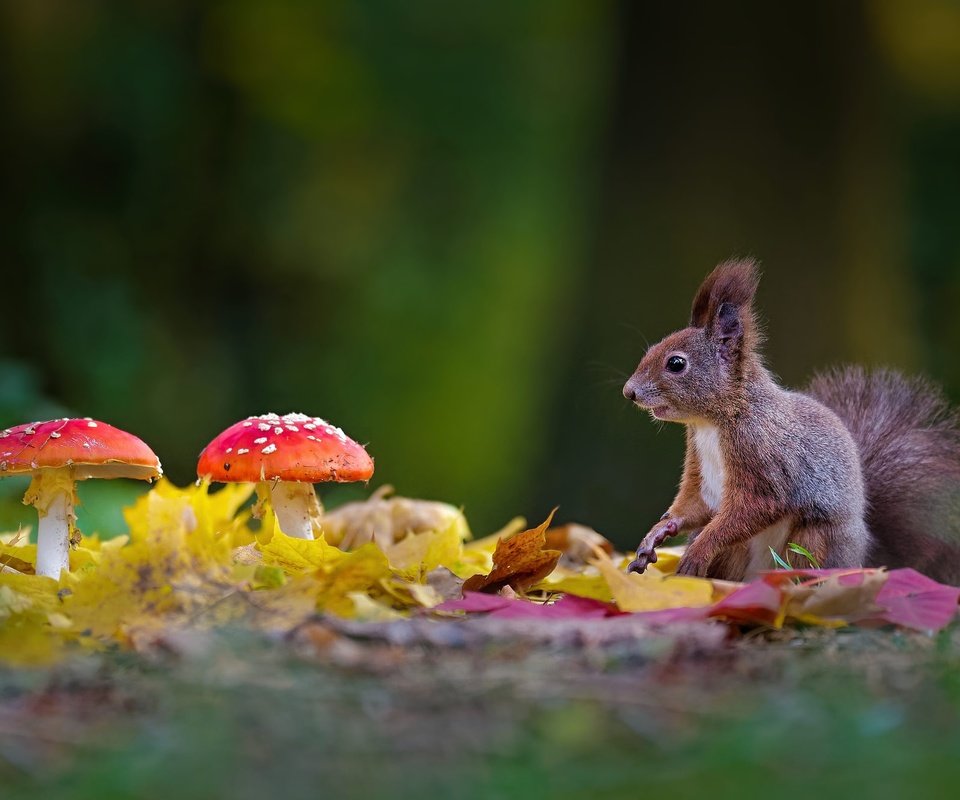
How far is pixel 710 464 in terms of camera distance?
1810 mm

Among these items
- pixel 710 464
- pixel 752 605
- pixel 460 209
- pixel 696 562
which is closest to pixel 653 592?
pixel 752 605

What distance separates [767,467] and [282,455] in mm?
717

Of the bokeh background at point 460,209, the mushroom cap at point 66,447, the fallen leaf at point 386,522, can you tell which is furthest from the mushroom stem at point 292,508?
the bokeh background at point 460,209

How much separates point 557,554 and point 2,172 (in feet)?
13.9

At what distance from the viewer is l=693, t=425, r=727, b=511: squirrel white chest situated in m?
1.77

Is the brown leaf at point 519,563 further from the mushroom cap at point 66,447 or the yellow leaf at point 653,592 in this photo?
the mushroom cap at point 66,447

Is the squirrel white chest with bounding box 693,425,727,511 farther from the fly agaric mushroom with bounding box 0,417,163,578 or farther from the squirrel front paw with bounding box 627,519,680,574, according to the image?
the fly agaric mushroom with bounding box 0,417,163,578

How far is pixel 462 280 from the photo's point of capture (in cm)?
541

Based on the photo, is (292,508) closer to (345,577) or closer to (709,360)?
(345,577)

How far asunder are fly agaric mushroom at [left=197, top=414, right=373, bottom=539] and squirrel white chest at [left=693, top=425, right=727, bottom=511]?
537mm

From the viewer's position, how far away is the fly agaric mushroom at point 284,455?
1.60 metres

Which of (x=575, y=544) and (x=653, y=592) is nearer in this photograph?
(x=653, y=592)

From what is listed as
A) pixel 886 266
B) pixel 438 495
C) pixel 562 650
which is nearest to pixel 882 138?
pixel 886 266

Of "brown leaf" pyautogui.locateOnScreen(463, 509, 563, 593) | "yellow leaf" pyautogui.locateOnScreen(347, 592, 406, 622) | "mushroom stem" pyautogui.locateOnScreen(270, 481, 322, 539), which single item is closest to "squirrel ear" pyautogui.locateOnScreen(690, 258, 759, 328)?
"brown leaf" pyautogui.locateOnScreen(463, 509, 563, 593)
